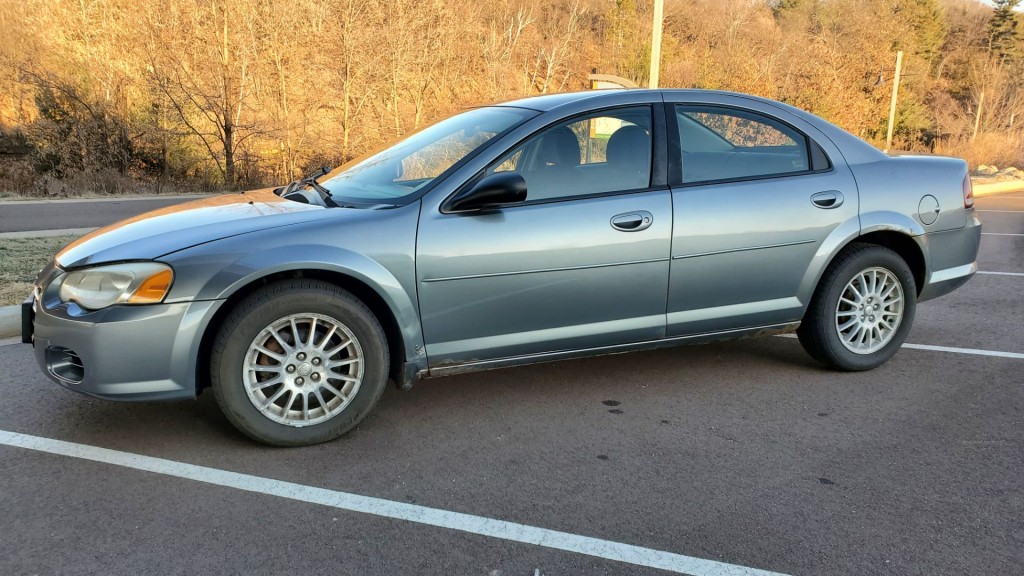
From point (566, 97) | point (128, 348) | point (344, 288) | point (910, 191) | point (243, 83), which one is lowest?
point (128, 348)

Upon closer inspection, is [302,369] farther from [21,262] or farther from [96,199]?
[96,199]

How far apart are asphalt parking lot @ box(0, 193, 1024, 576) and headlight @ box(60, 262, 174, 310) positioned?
2.46 feet

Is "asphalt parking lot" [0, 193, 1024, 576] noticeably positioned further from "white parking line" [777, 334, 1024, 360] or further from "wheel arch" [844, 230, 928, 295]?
"wheel arch" [844, 230, 928, 295]

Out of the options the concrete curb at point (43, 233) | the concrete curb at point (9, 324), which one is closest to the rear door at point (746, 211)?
the concrete curb at point (9, 324)

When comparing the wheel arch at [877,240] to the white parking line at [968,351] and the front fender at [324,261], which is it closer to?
the white parking line at [968,351]

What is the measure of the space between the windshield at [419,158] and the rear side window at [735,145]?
927 millimetres

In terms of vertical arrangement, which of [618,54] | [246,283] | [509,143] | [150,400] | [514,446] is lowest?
[514,446]

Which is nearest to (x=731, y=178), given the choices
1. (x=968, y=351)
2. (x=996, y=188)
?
(x=968, y=351)

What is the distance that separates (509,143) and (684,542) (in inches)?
83.6

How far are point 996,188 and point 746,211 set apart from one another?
23035 millimetres

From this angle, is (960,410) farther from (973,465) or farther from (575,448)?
(575,448)

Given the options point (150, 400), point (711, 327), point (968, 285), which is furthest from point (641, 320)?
point (968, 285)

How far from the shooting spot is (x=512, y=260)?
12.2ft

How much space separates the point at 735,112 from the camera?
14.8ft
